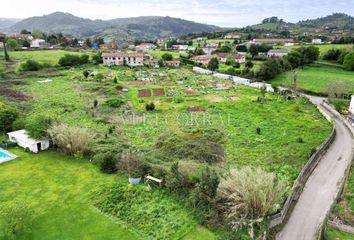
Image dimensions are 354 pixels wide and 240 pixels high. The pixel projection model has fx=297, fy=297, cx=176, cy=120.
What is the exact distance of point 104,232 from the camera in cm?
1620

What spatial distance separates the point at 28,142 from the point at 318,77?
59.6 metres

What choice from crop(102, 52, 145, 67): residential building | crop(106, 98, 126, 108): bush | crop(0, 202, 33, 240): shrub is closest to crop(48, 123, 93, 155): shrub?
crop(0, 202, 33, 240): shrub

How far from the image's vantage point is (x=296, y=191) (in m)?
20.2

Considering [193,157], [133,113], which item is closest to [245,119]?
[133,113]

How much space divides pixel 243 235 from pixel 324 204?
24.2 ft

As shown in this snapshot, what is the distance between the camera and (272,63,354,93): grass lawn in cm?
5669

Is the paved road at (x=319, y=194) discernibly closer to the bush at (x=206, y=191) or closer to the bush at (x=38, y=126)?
the bush at (x=206, y=191)

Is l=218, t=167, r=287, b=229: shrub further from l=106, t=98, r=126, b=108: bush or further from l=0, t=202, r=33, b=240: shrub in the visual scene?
l=106, t=98, r=126, b=108: bush

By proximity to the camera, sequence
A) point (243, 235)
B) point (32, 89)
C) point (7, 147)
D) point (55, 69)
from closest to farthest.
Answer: point (243, 235)
point (7, 147)
point (32, 89)
point (55, 69)

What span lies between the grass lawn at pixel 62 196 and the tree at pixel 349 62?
7019 centimetres

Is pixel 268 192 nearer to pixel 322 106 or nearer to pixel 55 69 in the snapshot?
pixel 322 106

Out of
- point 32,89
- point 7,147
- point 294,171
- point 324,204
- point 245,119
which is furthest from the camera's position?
point 32,89

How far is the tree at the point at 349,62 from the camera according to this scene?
71.6 metres

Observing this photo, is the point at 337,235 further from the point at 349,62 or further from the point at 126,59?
the point at 126,59
